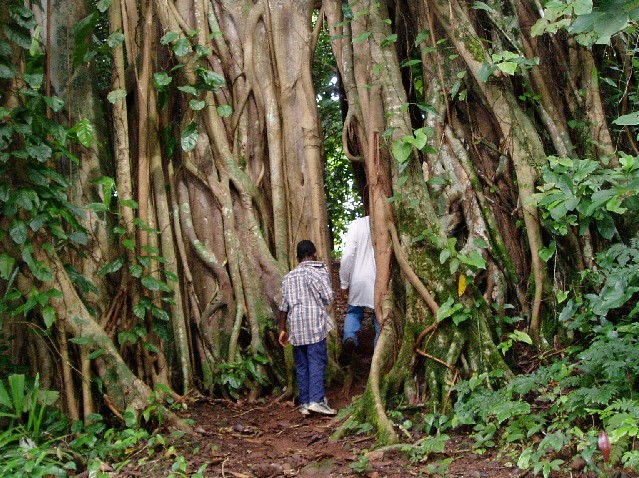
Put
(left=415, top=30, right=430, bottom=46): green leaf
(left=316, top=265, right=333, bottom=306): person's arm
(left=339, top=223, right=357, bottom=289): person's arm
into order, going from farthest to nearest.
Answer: (left=339, top=223, right=357, bottom=289): person's arm, (left=415, top=30, right=430, bottom=46): green leaf, (left=316, top=265, right=333, bottom=306): person's arm

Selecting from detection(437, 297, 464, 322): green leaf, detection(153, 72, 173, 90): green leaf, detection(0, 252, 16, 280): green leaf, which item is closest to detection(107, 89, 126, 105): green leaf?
detection(153, 72, 173, 90): green leaf

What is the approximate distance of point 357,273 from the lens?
18.9ft

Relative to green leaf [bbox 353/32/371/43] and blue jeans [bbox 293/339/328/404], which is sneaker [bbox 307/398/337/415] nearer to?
blue jeans [bbox 293/339/328/404]

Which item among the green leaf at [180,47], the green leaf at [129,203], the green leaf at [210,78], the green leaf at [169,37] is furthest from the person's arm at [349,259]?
the green leaf at [169,37]

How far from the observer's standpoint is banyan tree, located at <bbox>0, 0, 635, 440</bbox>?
4.38 m

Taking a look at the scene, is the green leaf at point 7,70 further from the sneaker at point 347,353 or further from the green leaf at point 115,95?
the sneaker at point 347,353

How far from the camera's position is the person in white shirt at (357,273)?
5734 mm

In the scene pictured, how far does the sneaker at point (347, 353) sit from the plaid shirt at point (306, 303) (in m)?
0.70

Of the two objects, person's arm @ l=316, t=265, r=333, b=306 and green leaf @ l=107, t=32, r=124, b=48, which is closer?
green leaf @ l=107, t=32, r=124, b=48

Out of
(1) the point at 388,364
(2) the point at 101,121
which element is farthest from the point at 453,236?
(2) the point at 101,121

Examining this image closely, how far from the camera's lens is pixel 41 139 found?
4242 millimetres

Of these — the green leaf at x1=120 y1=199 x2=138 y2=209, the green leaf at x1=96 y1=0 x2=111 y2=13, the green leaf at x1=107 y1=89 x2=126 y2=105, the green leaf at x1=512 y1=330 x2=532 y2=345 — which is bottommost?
the green leaf at x1=512 y1=330 x2=532 y2=345

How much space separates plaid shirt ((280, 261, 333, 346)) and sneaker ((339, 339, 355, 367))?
70cm

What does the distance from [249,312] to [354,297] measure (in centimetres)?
88
